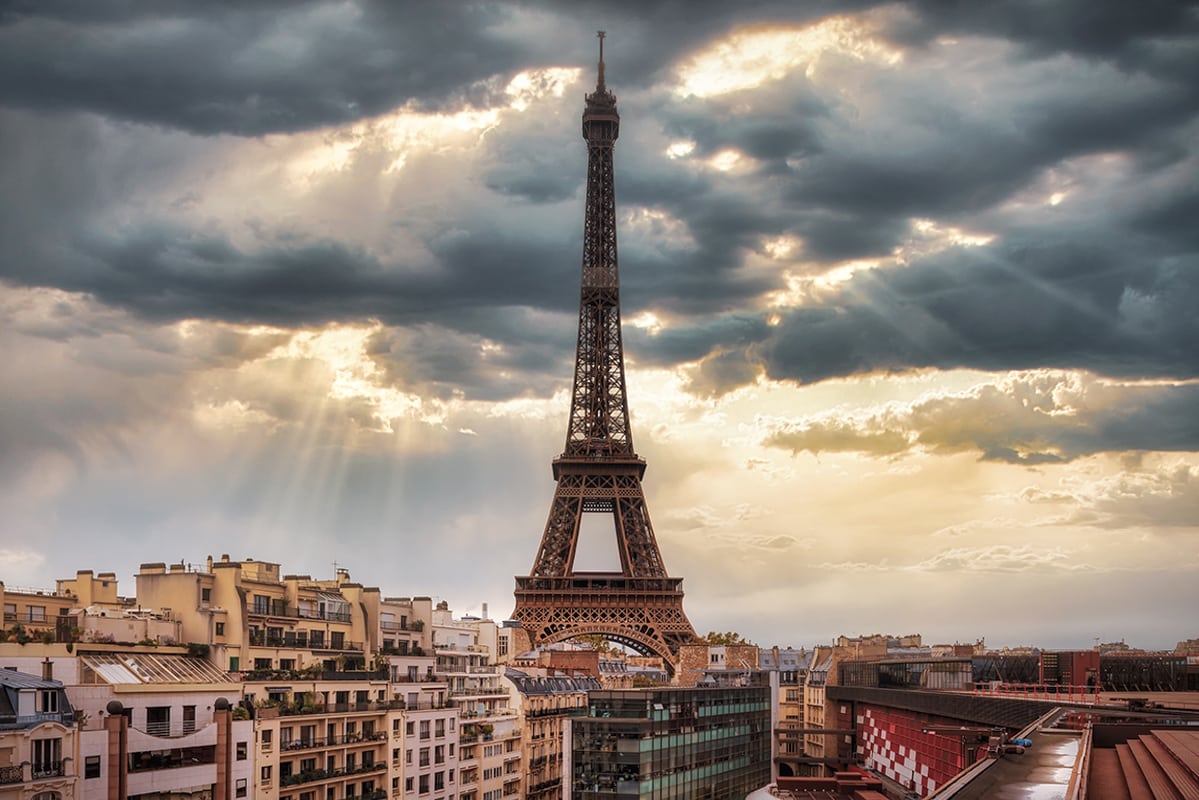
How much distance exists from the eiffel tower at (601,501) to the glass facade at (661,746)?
3722 cm

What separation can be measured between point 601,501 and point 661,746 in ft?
210

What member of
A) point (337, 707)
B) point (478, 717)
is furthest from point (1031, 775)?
point (478, 717)

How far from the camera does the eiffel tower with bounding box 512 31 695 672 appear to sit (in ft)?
463

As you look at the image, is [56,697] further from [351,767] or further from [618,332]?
[618,332]

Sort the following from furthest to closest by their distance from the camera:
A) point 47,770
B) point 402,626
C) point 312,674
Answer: point 402,626, point 312,674, point 47,770

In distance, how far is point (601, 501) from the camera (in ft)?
495

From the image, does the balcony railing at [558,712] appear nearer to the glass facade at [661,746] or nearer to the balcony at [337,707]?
the glass facade at [661,746]

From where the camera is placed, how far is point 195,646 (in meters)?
64.0

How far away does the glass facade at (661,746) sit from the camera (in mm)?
84625

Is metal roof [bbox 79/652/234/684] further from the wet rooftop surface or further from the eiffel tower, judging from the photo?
the eiffel tower

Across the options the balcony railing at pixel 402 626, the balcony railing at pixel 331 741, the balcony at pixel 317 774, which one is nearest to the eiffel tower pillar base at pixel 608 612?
the balcony railing at pixel 402 626

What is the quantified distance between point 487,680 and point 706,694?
15949 millimetres

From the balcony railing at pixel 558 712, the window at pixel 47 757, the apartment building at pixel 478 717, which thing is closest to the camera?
the window at pixel 47 757

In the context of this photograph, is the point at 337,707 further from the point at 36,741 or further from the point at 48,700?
the point at 36,741
